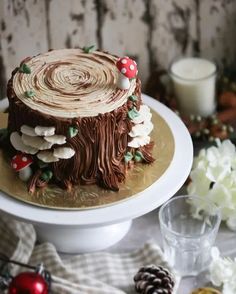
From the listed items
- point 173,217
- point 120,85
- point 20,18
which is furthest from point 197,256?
point 20,18

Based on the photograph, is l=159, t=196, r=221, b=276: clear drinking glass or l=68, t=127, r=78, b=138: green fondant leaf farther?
l=159, t=196, r=221, b=276: clear drinking glass

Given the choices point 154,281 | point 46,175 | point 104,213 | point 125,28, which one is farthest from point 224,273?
point 125,28

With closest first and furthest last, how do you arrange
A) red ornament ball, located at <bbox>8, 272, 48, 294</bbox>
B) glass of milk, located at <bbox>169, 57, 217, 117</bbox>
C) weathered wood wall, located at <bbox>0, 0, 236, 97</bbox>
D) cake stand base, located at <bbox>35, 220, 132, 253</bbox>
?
1. red ornament ball, located at <bbox>8, 272, 48, 294</bbox>
2. cake stand base, located at <bbox>35, 220, 132, 253</bbox>
3. weathered wood wall, located at <bbox>0, 0, 236, 97</bbox>
4. glass of milk, located at <bbox>169, 57, 217, 117</bbox>

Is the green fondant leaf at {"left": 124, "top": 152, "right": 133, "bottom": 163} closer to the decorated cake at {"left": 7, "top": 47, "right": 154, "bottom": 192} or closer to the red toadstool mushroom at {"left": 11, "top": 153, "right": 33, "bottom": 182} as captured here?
the decorated cake at {"left": 7, "top": 47, "right": 154, "bottom": 192}

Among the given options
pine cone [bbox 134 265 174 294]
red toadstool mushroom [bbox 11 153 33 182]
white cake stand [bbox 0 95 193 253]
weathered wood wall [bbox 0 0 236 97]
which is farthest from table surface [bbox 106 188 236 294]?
weathered wood wall [bbox 0 0 236 97]

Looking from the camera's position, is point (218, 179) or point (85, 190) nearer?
point (85, 190)

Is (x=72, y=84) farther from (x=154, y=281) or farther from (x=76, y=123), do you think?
(x=154, y=281)
